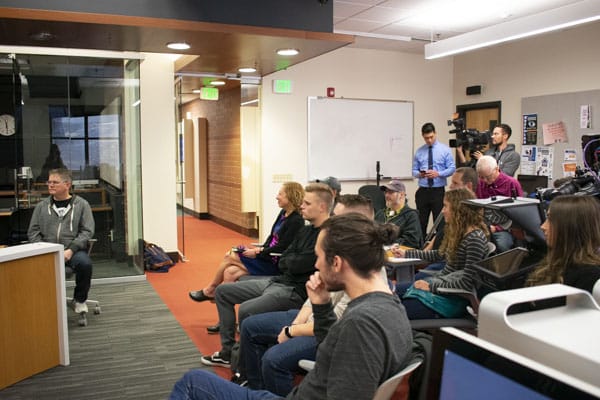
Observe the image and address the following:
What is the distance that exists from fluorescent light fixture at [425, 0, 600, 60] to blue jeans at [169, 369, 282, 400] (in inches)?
172

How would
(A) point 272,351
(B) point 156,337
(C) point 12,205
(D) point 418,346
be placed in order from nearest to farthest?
1. (D) point 418,346
2. (A) point 272,351
3. (B) point 156,337
4. (C) point 12,205

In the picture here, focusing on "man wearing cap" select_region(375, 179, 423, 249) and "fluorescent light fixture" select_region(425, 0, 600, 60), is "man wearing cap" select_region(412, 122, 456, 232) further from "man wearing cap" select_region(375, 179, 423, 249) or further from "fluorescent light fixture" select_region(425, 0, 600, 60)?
"man wearing cap" select_region(375, 179, 423, 249)

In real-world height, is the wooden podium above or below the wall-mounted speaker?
below

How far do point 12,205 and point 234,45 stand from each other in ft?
9.51

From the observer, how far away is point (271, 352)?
252cm

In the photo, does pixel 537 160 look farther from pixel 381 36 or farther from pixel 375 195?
pixel 381 36

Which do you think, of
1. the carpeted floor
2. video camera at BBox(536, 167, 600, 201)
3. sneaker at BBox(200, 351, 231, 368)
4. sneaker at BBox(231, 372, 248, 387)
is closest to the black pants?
the carpeted floor

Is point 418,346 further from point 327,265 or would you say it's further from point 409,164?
point 409,164

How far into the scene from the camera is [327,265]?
184cm

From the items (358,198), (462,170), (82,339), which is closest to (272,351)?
(358,198)

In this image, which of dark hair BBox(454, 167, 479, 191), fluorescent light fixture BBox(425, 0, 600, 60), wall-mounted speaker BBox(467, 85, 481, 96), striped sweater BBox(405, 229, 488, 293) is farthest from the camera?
wall-mounted speaker BBox(467, 85, 481, 96)

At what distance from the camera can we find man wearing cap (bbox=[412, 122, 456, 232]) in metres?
6.93

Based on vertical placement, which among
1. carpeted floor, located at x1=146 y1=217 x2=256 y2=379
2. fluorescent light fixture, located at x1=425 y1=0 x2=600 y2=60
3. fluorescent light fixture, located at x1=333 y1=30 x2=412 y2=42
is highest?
fluorescent light fixture, located at x1=333 y1=30 x2=412 y2=42

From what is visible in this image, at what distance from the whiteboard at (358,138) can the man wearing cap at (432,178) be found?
1373mm
